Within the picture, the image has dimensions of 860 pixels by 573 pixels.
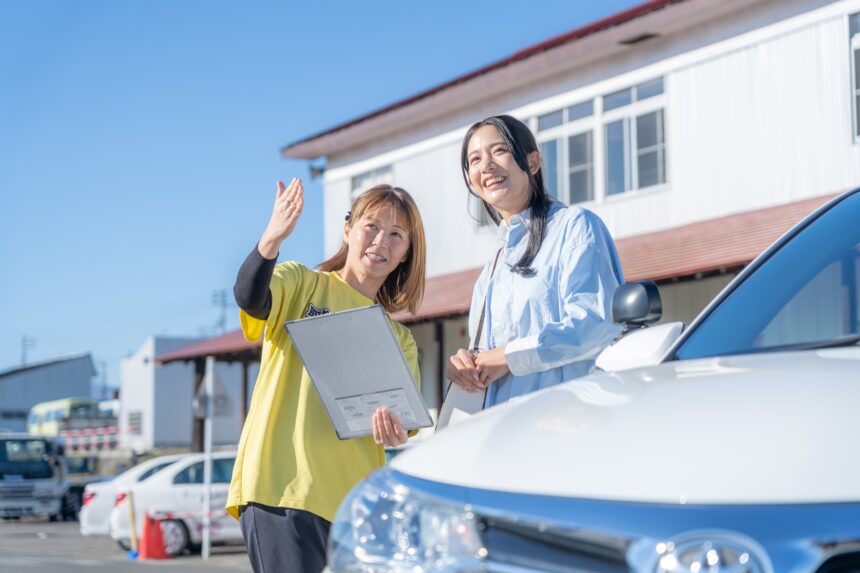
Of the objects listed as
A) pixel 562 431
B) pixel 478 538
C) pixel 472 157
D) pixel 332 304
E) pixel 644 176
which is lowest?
pixel 478 538

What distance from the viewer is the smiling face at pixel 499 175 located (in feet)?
12.0

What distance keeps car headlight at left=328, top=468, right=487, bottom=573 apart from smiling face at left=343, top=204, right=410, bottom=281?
1.55 m

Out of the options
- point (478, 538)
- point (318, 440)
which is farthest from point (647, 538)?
point (318, 440)

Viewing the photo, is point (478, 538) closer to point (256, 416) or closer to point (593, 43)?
point (256, 416)

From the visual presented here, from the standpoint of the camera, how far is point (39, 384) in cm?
8106

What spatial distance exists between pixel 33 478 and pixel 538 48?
15368 millimetres

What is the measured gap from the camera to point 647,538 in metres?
1.74

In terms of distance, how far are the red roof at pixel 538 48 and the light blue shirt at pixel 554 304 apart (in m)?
13.6

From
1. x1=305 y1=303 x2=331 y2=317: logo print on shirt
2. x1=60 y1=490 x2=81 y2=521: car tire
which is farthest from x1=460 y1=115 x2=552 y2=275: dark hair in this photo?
x1=60 y1=490 x2=81 y2=521: car tire

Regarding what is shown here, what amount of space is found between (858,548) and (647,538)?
0.89 feet

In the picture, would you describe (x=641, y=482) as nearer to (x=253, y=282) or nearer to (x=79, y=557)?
(x=253, y=282)

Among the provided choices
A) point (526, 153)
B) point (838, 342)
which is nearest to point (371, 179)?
point (526, 153)

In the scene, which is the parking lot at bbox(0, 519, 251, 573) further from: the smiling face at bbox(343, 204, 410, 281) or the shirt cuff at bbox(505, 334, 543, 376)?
the shirt cuff at bbox(505, 334, 543, 376)

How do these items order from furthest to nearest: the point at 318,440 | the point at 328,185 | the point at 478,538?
the point at 328,185 → the point at 318,440 → the point at 478,538
